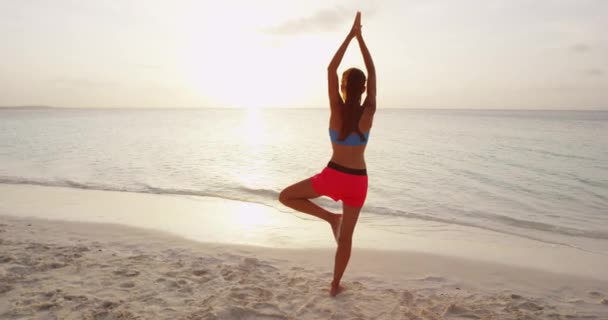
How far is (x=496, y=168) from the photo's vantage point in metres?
17.2

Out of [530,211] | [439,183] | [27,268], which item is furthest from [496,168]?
[27,268]

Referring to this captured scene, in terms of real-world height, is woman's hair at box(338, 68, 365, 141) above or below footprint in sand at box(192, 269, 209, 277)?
Result: above

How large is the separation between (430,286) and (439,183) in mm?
9119

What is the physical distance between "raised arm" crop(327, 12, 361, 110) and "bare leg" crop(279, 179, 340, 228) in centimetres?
88

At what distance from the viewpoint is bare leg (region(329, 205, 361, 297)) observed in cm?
400

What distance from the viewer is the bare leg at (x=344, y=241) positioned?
400 centimetres

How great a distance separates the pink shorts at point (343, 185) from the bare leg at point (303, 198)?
0.49 feet

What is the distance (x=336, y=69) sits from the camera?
3664 mm

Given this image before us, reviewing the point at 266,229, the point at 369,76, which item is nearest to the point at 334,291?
the point at 369,76

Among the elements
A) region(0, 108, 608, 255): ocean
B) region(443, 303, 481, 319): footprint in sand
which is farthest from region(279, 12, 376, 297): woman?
region(0, 108, 608, 255): ocean

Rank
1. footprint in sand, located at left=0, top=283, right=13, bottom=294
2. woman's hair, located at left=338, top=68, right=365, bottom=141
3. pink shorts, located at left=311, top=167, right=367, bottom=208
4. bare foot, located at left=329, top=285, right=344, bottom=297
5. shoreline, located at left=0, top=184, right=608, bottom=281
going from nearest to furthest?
woman's hair, located at left=338, top=68, right=365, bottom=141
pink shorts, located at left=311, top=167, right=367, bottom=208
footprint in sand, located at left=0, top=283, right=13, bottom=294
bare foot, located at left=329, top=285, right=344, bottom=297
shoreline, located at left=0, top=184, right=608, bottom=281

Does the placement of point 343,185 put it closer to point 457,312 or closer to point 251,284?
point 251,284

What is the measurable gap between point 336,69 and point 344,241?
5.82 ft

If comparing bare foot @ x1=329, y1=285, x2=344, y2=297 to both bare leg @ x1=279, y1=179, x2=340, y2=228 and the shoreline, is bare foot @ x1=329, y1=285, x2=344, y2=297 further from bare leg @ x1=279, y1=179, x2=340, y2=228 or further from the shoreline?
the shoreline
